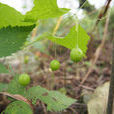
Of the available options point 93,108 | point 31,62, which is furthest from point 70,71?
point 93,108

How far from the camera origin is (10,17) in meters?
0.78

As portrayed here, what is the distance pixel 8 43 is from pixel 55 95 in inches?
19.5

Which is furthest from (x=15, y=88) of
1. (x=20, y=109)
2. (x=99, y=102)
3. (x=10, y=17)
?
(x=99, y=102)

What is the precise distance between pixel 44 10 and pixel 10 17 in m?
0.19

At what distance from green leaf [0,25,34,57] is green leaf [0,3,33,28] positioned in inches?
1.3

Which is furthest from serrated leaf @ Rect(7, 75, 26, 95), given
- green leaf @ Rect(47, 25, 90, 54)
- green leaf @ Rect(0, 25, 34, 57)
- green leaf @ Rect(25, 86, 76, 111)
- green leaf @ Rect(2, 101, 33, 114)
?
green leaf @ Rect(47, 25, 90, 54)

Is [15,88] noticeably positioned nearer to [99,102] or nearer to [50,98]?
[50,98]

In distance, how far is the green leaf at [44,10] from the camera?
734 mm

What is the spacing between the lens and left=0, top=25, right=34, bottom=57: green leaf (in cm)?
77

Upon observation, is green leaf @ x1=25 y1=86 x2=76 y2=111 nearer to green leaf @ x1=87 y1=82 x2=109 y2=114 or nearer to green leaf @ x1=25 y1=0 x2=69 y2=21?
green leaf @ x1=87 y1=82 x2=109 y2=114

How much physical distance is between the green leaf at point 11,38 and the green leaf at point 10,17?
3 cm

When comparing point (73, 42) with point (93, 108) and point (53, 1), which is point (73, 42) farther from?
point (93, 108)

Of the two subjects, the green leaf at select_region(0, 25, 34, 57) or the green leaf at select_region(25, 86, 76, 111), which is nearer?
the green leaf at select_region(0, 25, 34, 57)

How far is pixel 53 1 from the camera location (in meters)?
0.73
